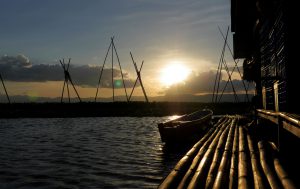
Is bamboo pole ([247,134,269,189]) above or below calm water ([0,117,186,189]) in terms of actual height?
above

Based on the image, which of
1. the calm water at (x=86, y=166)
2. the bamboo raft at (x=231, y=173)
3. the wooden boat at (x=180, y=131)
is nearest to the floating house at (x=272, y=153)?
the bamboo raft at (x=231, y=173)

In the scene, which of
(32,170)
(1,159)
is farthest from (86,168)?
(1,159)

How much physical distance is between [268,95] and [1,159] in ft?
51.9

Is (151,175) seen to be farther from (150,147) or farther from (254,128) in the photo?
(150,147)

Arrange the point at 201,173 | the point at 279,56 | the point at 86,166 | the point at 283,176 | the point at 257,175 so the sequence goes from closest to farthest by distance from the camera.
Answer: the point at 283,176
the point at 257,175
the point at 201,173
the point at 279,56
the point at 86,166

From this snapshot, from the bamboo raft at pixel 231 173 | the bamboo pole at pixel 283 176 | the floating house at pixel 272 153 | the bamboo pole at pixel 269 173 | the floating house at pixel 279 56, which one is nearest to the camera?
the bamboo pole at pixel 283 176

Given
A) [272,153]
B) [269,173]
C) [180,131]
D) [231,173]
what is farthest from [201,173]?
[180,131]

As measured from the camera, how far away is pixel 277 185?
7367 millimetres

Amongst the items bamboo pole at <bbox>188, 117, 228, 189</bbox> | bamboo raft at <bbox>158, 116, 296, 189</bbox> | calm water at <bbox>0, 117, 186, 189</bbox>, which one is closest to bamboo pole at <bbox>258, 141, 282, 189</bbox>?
bamboo raft at <bbox>158, 116, 296, 189</bbox>

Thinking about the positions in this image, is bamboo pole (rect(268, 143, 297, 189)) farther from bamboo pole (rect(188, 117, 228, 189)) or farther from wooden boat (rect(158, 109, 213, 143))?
wooden boat (rect(158, 109, 213, 143))

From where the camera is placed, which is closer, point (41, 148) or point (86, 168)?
point (86, 168)

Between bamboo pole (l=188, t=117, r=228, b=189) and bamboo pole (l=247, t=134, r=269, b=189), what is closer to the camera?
bamboo pole (l=247, t=134, r=269, b=189)

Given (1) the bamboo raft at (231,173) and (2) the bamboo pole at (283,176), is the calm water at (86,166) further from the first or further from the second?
(2) the bamboo pole at (283,176)

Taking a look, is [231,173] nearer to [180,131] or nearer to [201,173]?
[201,173]
